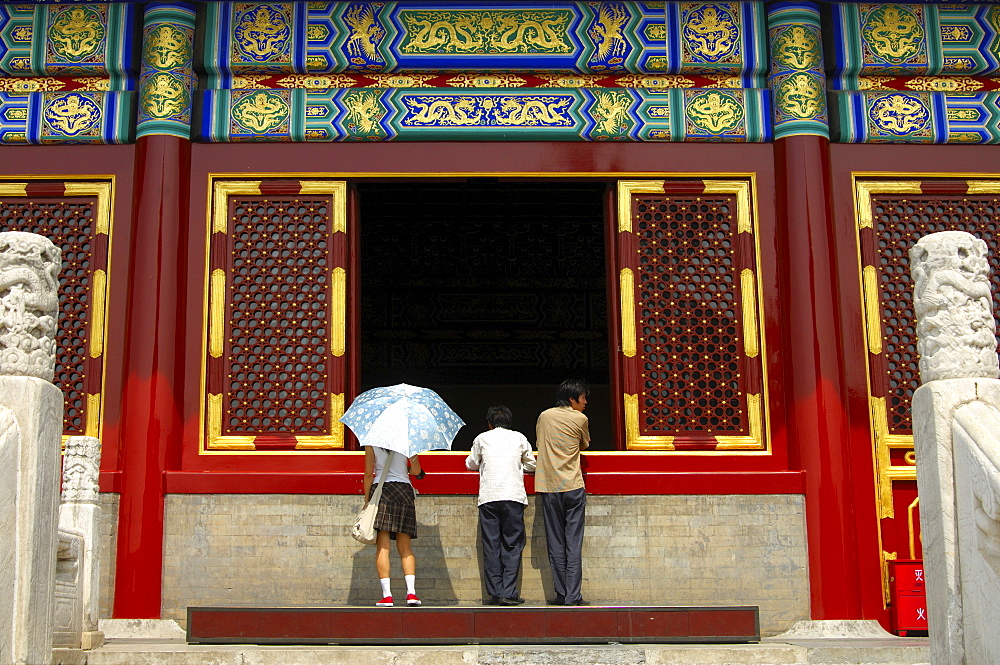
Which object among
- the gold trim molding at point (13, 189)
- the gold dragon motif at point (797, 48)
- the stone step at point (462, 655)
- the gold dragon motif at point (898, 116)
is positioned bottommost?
the stone step at point (462, 655)

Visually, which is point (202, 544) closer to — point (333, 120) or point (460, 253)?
point (333, 120)

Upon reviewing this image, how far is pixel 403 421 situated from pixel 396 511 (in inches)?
23.0

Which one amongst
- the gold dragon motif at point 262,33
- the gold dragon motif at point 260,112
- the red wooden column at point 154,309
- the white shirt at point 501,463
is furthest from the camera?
the gold dragon motif at point 262,33

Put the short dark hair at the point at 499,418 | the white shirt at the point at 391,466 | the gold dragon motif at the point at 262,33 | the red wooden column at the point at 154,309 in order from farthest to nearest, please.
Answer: the gold dragon motif at the point at 262,33 < the red wooden column at the point at 154,309 < the short dark hair at the point at 499,418 < the white shirt at the point at 391,466

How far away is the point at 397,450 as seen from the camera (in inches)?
314

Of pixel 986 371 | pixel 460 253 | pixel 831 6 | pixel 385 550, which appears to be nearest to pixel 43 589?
pixel 385 550

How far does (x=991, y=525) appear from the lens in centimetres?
504

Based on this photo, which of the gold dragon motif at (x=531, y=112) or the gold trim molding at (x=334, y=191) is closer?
the gold trim molding at (x=334, y=191)

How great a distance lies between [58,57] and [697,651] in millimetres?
6697

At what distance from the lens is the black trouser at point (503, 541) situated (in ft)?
27.7

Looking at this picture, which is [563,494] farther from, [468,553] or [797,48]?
[797,48]

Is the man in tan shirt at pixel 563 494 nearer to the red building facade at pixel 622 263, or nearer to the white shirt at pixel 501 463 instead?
the white shirt at pixel 501 463

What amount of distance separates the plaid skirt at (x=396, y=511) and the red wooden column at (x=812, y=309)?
292cm

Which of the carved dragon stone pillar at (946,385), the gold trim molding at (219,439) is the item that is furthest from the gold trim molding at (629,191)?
the carved dragon stone pillar at (946,385)
